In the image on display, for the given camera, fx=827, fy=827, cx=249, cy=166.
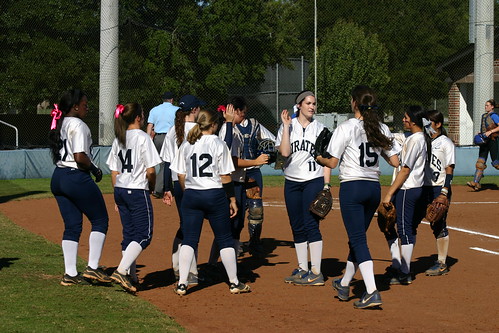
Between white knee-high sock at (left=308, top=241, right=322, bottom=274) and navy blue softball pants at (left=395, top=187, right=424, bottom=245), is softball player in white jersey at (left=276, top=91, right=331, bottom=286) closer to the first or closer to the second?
white knee-high sock at (left=308, top=241, right=322, bottom=274)

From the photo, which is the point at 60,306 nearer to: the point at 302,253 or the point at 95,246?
the point at 95,246

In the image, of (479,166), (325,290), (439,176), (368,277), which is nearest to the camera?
(368,277)

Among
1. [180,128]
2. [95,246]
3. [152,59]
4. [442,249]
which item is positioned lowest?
[442,249]

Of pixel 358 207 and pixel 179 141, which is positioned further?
pixel 179 141

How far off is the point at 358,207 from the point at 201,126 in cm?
169

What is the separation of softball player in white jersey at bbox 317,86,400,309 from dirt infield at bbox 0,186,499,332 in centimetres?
56

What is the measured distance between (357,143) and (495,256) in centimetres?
395

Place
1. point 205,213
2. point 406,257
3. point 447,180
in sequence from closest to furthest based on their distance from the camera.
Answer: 1. point 205,213
2. point 406,257
3. point 447,180

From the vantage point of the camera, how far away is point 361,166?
7688mm

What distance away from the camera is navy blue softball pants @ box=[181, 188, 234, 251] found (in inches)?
313

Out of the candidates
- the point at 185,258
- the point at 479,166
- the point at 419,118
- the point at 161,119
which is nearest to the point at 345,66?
the point at 479,166

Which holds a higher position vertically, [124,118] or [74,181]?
[124,118]

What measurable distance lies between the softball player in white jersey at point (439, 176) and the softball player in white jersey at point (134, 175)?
3215 millimetres

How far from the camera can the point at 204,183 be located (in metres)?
7.91
